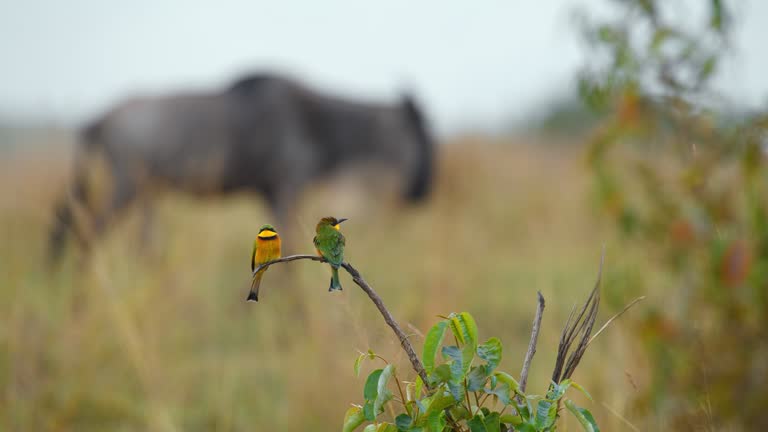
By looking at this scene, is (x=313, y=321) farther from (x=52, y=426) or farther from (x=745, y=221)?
(x=745, y=221)

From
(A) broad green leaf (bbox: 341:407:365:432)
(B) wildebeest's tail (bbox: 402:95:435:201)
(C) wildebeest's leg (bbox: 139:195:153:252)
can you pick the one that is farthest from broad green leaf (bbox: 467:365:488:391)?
(B) wildebeest's tail (bbox: 402:95:435:201)

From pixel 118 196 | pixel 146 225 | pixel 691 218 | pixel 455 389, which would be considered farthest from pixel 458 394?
pixel 118 196

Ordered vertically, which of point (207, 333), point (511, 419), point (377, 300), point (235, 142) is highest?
point (377, 300)

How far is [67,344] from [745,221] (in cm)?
225

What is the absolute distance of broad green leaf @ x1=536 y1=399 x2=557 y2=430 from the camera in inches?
26.3

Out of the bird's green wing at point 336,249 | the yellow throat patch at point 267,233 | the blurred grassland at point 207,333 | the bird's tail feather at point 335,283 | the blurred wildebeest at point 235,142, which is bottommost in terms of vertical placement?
the blurred grassland at point 207,333

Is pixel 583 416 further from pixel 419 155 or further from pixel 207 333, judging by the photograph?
pixel 419 155

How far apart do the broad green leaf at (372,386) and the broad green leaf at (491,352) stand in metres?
0.09

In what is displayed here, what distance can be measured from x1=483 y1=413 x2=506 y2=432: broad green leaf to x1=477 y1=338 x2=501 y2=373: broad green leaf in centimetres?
4

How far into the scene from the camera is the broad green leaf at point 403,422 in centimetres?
69

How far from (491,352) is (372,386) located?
0.38 feet

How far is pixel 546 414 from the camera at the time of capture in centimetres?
67

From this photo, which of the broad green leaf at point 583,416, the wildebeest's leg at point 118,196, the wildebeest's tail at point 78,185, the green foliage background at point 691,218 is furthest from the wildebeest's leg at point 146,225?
the broad green leaf at point 583,416

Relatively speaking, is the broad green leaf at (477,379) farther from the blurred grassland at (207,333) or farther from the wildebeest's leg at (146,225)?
the wildebeest's leg at (146,225)
